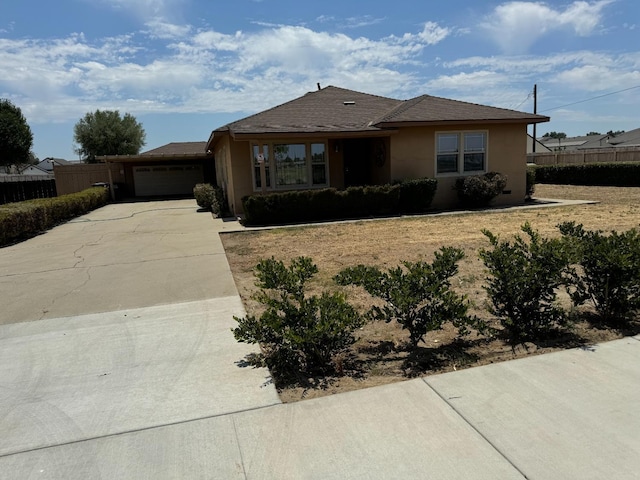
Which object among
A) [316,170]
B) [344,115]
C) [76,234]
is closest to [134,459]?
[76,234]

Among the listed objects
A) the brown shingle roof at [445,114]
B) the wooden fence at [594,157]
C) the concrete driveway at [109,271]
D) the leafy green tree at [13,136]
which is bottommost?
the concrete driveway at [109,271]

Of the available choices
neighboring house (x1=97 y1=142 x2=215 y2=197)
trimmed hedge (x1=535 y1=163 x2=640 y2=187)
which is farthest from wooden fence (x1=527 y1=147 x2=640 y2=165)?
neighboring house (x1=97 y1=142 x2=215 y2=197)

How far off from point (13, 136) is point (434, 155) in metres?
51.8

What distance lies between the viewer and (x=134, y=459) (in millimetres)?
2736

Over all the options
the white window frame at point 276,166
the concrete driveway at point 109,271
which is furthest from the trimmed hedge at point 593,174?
the concrete driveway at point 109,271

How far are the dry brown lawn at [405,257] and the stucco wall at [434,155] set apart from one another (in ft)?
7.03

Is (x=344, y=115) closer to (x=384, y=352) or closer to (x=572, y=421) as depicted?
(x=384, y=352)

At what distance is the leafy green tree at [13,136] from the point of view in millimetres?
49419

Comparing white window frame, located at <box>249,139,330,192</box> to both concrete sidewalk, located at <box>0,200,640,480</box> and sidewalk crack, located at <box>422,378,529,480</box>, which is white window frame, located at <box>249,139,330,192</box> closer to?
concrete sidewalk, located at <box>0,200,640,480</box>

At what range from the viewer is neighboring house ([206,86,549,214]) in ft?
48.1

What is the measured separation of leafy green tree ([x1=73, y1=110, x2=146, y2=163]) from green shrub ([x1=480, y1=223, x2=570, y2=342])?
52.7 m

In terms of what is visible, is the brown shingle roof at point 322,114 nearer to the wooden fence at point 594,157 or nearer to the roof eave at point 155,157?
the roof eave at point 155,157

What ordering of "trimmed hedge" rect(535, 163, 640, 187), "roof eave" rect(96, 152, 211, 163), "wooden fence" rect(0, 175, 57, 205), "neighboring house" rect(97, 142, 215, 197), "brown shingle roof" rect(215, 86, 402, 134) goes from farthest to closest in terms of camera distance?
"neighboring house" rect(97, 142, 215, 197) < "roof eave" rect(96, 152, 211, 163) < "trimmed hedge" rect(535, 163, 640, 187) < "wooden fence" rect(0, 175, 57, 205) < "brown shingle roof" rect(215, 86, 402, 134)

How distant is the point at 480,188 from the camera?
1491 centimetres
